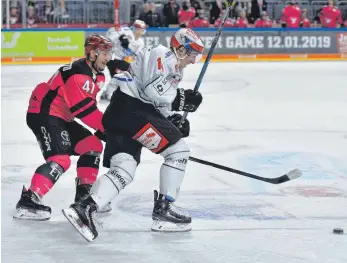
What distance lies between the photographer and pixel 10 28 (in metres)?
16.5

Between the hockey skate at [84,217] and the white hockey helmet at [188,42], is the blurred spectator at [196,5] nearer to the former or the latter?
the white hockey helmet at [188,42]

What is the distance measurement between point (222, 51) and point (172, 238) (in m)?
12.9

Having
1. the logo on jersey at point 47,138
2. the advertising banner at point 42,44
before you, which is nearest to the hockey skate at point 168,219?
the logo on jersey at point 47,138

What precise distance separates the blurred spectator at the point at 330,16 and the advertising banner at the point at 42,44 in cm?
515

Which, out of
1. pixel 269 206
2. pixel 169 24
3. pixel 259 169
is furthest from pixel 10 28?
pixel 269 206

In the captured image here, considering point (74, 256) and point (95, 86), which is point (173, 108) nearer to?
point (95, 86)

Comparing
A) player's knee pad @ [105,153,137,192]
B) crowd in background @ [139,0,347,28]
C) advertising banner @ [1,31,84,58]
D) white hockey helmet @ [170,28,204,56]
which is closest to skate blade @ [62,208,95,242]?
player's knee pad @ [105,153,137,192]

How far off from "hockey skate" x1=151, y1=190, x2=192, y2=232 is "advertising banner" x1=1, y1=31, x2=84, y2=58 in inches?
457

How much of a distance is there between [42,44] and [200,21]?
140 inches

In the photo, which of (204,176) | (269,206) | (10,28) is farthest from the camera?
(10,28)

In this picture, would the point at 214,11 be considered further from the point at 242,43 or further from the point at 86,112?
the point at 86,112

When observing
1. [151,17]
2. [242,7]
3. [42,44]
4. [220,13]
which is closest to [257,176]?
[42,44]

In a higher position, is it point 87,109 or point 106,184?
point 87,109

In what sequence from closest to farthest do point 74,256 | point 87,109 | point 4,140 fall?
point 74,256 < point 87,109 < point 4,140
